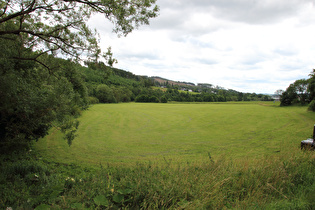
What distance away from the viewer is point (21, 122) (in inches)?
316

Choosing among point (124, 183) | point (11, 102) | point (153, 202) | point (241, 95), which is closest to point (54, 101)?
point (11, 102)

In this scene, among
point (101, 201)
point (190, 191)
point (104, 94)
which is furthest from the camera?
point (104, 94)

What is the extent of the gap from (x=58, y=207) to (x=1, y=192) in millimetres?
2076

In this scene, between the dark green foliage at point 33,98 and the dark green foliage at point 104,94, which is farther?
the dark green foliage at point 104,94

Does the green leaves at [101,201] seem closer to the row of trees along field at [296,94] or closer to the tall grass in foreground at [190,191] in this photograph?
the tall grass in foreground at [190,191]

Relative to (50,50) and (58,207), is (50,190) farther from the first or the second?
(50,50)

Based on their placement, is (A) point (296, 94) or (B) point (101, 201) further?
(A) point (296, 94)

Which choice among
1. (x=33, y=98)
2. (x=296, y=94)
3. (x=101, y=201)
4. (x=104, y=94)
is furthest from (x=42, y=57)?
(x=104, y=94)

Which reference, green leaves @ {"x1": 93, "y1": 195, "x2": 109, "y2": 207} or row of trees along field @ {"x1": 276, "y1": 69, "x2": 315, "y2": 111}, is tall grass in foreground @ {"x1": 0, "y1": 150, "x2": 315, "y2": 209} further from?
row of trees along field @ {"x1": 276, "y1": 69, "x2": 315, "y2": 111}

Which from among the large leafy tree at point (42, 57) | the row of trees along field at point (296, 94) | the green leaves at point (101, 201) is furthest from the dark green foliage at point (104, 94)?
the green leaves at point (101, 201)

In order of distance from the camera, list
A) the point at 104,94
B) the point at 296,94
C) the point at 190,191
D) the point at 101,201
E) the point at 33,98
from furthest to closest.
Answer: the point at 104,94
the point at 296,94
the point at 33,98
the point at 190,191
the point at 101,201

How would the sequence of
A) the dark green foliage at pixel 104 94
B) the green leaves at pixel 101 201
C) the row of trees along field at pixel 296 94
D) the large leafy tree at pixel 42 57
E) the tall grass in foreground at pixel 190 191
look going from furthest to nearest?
the dark green foliage at pixel 104 94
the row of trees along field at pixel 296 94
the large leafy tree at pixel 42 57
the tall grass in foreground at pixel 190 191
the green leaves at pixel 101 201

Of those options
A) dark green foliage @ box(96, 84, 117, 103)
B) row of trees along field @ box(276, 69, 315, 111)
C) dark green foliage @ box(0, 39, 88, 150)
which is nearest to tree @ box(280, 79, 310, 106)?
row of trees along field @ box(276, 69, 315, 111)

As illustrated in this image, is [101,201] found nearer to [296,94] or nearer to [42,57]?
[42,57]
